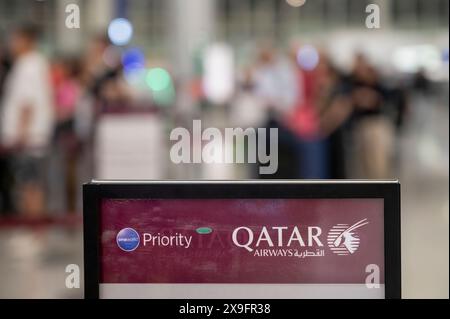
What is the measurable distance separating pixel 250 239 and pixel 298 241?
0.24ft

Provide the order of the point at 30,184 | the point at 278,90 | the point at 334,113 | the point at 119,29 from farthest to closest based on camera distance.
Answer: the point at 278,90
the point at 334,113
the point at 30,184
the point at 119,29

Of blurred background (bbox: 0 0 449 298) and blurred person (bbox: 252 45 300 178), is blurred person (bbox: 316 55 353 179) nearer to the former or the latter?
blurred background (bbox: 0 0 449 298)

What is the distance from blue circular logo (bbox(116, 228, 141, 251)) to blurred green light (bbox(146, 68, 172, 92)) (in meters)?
8.08

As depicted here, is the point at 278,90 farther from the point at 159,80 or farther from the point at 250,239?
the point at 250,239

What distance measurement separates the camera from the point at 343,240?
4.19 feet

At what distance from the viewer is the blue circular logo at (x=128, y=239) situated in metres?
1.28

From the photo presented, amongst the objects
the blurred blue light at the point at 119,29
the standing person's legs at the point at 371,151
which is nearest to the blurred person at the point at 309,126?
the standing person's legs at the point at 371,151

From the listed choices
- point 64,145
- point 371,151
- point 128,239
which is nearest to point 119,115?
point 64,145

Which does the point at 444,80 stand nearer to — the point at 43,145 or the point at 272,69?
the point at 43,145

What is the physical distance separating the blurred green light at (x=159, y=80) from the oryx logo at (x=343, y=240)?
812 cm

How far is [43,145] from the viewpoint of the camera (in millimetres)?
6262

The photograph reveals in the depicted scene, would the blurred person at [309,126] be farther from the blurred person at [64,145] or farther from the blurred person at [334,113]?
the blurred person at [64,145]
